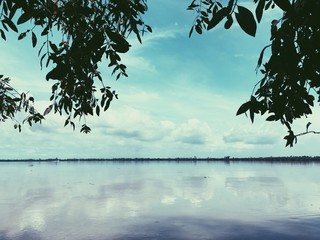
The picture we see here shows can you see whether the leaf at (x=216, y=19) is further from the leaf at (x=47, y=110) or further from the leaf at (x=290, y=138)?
the leaf at (x=47, y=110)

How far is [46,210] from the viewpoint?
2738 cm

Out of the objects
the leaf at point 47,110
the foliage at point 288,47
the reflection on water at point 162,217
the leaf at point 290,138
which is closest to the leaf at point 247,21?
the foliage at point 288,47

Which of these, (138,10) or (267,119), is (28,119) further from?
(267,119)

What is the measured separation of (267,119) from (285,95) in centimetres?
34

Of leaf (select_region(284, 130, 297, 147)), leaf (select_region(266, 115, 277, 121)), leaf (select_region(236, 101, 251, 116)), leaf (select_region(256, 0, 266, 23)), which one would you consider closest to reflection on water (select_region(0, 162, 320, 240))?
leaf (select_region(284, 130, 297, 147))

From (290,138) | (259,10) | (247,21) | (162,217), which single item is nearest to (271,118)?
(290,138)

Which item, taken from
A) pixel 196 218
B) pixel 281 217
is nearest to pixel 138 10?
pixel 196 218

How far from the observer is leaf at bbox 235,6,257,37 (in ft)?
7.07

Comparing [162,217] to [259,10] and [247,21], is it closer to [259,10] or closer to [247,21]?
[259,10]

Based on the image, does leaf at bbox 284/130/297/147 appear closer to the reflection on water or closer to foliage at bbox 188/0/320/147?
foliage at bbox 188/0/320/147

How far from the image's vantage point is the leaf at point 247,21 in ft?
7.07

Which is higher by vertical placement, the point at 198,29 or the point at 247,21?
the point at 198,29

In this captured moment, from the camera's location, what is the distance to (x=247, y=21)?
217cm

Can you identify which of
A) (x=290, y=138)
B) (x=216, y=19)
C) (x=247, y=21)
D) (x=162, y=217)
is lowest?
(x=162, y=217)
